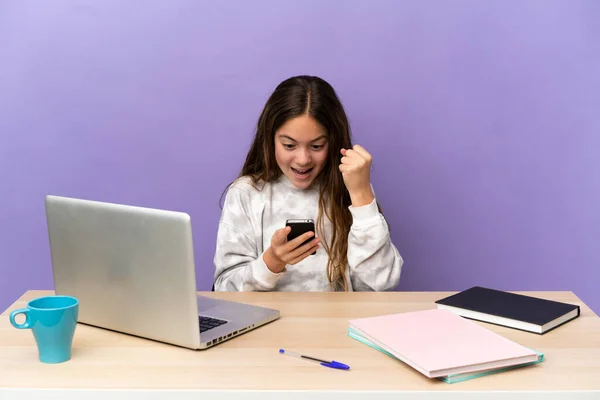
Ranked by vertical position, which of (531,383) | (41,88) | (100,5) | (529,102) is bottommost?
(531,383)

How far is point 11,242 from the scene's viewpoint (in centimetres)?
263

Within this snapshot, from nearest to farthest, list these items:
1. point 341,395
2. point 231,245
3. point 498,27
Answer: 1. point 341,395
2. point 231,245
3. point 498,27

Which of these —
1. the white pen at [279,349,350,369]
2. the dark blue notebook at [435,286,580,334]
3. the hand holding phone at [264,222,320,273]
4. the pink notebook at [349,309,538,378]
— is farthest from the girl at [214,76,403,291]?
the white pen at [279,349,350,369]

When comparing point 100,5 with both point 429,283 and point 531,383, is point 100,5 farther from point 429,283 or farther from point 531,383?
point 531,383

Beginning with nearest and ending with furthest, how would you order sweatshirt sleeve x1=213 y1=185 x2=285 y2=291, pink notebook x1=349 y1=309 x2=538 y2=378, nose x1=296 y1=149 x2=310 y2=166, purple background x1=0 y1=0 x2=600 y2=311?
pink notebook x1=349 y1=309 x2=538 y2=378 < sweatshirt sleeve x1=213 y1=185 x2=285 y2=291 < nose x1=296 y1=149 x2=310 y2=166 < purple background x1=0 y1=0 x2=600 y2=311

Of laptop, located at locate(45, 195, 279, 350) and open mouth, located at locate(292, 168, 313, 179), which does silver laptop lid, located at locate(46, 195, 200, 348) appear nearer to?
laptop, located at locate(45, 195, 279, 350)

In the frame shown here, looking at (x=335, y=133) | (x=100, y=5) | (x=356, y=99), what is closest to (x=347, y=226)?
(x=335, y=133)

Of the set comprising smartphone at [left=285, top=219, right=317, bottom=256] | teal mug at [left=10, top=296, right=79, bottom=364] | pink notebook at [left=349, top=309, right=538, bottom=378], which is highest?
smartphone at [left=285, top=219, right=317, bottom=256]

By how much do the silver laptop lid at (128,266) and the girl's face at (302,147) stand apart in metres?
0.76

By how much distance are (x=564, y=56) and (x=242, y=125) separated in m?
1.14

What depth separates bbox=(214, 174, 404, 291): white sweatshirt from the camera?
187 centimetres

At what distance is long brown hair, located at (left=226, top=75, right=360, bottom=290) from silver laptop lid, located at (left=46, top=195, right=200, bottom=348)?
79 cm

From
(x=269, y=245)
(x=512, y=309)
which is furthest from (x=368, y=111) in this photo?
(x=512, y=309)

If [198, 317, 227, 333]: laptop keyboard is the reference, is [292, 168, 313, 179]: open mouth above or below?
above
